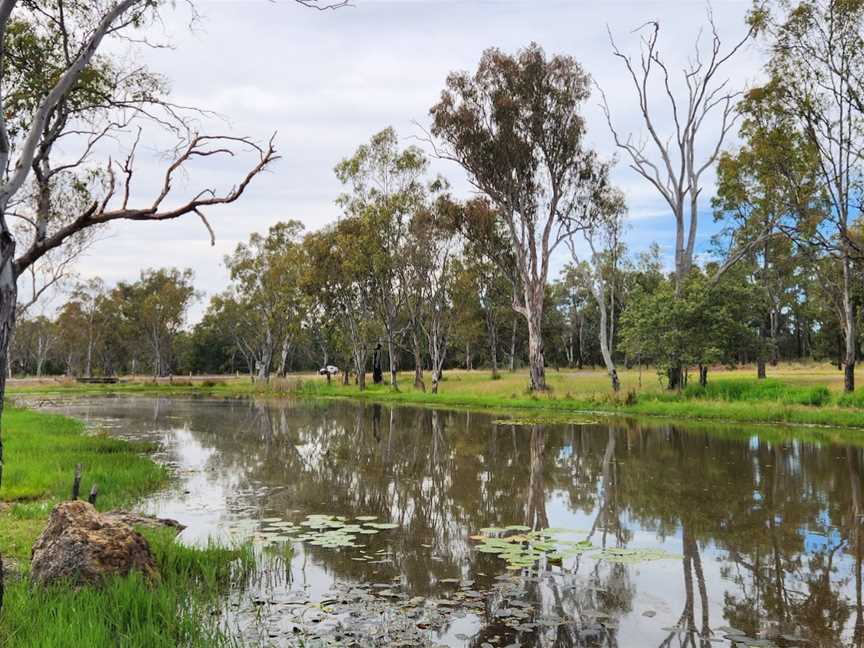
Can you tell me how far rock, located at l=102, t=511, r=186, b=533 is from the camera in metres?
9.12

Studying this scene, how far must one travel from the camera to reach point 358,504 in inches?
463

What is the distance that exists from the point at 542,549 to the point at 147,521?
568 cm

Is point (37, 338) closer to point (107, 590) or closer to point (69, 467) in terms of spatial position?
point (69, 467)

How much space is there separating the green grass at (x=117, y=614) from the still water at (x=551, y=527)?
482 millimetres

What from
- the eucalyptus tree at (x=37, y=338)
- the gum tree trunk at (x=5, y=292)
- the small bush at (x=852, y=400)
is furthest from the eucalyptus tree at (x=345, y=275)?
the eucalyptus tree at (x=37, y=338)

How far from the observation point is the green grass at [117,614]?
4805mm

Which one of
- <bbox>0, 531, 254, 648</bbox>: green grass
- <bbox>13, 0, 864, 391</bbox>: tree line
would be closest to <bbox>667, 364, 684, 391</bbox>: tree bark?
<bbox>13, 0, 864, 391</bbox>: tree line

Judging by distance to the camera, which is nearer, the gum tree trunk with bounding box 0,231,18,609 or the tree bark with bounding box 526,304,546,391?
the gum tree trunk with bounding box 0,231,18,609

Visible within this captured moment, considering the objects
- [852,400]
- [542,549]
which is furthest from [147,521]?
[852,400]

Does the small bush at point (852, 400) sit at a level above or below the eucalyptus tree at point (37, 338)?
below

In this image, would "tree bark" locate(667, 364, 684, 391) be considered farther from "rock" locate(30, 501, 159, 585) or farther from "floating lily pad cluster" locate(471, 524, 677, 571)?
"rock" locate(30, 501, 159, 585)

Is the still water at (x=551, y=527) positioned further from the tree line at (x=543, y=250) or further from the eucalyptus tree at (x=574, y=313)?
the eucalyptus tree at (x=574, y=313)

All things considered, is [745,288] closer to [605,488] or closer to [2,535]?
[605,488]

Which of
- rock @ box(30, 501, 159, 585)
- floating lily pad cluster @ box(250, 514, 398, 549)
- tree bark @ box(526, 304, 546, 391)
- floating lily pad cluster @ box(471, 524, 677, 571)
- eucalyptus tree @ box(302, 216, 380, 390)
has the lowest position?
floating lily pad cluster @ box(250, 514, 398, 549)
